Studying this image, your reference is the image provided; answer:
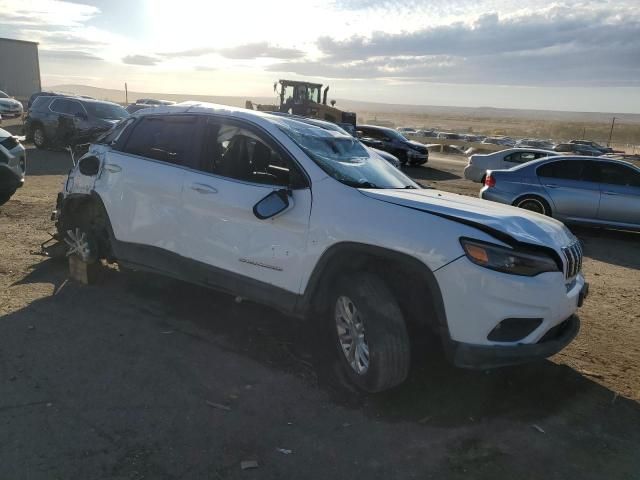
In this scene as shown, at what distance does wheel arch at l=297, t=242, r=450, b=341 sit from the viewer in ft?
10.6

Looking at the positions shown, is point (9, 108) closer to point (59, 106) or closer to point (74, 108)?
point (59, 106)

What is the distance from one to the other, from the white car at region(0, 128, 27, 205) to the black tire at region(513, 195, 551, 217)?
27.2 ft

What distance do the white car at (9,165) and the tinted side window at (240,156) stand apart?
4.54 m

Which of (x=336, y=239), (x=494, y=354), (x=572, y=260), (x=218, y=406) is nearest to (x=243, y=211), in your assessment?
(x=336, y=239)

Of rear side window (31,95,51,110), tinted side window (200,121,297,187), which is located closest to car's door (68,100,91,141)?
rear side window (31,95,51,110)

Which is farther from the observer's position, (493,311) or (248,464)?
(493,311)

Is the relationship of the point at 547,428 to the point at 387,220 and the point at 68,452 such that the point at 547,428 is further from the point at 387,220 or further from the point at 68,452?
the point at 68,452

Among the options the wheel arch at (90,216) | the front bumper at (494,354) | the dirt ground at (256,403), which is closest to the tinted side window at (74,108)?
the wheel arch at (90,216)

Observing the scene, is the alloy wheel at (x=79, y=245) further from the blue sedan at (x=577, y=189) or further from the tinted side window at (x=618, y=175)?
the tinted side window at (x=618, y=175)

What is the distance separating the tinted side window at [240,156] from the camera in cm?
402

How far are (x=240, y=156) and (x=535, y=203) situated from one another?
291 inches

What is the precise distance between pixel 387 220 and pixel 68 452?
7.23ft

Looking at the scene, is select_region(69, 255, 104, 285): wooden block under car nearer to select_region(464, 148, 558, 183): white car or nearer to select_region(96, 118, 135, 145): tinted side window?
select_region(96, 118, 135, 145): tinted side window

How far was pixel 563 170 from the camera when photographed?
33.0 feet
